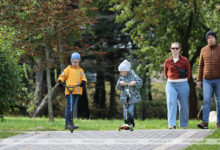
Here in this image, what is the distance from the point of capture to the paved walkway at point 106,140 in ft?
26.3

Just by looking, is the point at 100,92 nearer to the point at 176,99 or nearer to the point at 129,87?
the point at 176,99

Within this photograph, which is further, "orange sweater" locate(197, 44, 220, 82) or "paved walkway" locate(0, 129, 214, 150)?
"orange sweater" locate(197, 44, 220, 82)

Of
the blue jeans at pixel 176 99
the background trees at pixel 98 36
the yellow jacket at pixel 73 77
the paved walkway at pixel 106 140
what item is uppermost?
the background trees at pixel 98 36

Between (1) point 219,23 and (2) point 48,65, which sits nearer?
(2) point 48,65

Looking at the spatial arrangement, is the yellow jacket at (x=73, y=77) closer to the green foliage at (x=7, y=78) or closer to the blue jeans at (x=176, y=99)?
the green foliage at (x=7, y=78)

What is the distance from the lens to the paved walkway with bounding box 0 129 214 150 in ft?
26.3

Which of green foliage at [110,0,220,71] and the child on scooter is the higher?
green foliage at [110,0,220,71]

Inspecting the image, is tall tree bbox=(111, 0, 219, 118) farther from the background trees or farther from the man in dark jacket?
the man in dark jacket

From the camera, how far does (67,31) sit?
48.4 feet

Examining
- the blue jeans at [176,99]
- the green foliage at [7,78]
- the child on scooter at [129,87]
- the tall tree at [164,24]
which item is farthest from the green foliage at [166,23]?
the green foliage at [7,78]

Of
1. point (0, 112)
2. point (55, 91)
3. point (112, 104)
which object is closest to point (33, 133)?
point (0, 112)

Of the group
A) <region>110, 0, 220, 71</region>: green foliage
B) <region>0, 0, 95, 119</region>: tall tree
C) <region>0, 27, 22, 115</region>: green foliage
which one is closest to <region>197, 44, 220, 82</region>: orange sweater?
<region>0, 27, 22, 115</region>: green foliage

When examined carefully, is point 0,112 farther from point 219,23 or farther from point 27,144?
point 219,23

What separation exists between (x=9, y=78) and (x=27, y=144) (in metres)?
2.16
